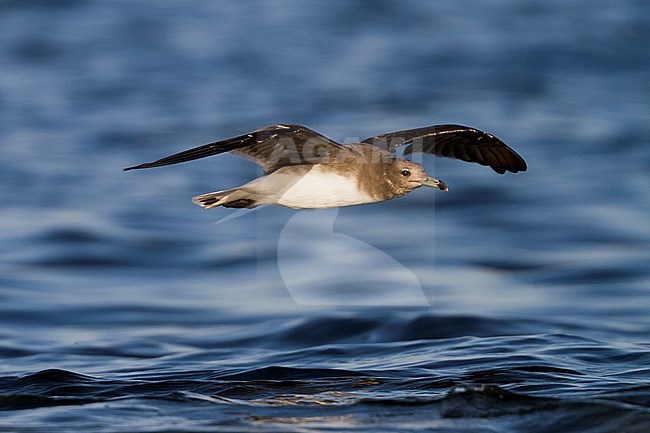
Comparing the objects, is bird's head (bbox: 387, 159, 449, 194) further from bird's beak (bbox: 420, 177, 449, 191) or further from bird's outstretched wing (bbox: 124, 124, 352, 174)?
bird's outstretched wing (bbox: 124, 124, 352, 174)

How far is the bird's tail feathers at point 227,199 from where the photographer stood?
7.16 metres

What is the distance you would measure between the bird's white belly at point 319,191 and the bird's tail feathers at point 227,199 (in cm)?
21

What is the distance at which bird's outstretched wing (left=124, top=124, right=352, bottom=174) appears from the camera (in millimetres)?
6301

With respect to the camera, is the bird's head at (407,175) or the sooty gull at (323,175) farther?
the bird's head at (407,175)

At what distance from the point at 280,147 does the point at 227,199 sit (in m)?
0.47

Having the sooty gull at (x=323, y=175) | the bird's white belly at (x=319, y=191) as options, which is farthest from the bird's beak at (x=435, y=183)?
the bird's white belly at (x=319, y=191)

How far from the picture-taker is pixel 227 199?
7207 millimetres

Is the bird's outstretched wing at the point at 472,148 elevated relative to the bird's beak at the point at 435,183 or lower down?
elevated

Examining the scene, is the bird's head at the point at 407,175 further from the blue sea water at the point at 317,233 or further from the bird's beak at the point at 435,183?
the blue sea water at the point at 317,233

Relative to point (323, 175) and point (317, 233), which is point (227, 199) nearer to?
point (323, 175)

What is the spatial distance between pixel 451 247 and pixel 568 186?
2.28m

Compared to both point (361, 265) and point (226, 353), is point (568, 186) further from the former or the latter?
point (226, 353)

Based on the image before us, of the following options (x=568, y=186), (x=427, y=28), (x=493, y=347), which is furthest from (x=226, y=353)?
(x=427, y=28)

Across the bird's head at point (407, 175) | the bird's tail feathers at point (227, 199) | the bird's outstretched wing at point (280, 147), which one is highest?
the bird's outstretched wing at point (280, 147)
